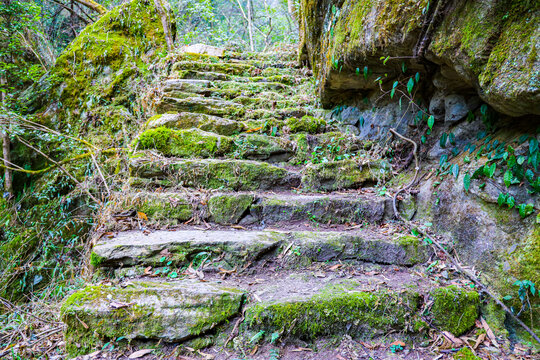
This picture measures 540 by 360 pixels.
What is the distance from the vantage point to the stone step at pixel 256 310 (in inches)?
57.5

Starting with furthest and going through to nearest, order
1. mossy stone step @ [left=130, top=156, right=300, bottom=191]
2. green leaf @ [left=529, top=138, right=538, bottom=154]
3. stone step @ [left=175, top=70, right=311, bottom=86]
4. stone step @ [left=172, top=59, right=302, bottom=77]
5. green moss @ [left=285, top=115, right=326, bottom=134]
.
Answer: stone step @ [left=172, top=59, right=302, bottom=77]
stone step @ [left=175, top=70, right=311, bottom=86]
green moss @ [left=285, top=115, right=326, bottom=134]
mossy stone step @ [left=130, top=156, right=300, bottom=191]
green leaf @ [left=529, top=138, right=538, bottom=154]

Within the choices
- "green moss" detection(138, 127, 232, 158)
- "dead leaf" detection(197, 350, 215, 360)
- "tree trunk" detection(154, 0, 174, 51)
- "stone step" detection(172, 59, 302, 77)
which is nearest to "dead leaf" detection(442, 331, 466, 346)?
"dead leaf" detection(197, 350, 215, 360)

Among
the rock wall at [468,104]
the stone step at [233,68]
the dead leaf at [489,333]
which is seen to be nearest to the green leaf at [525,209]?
the rock wall at [468,104]

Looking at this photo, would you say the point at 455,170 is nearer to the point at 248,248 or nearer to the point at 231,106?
the point at 248,248

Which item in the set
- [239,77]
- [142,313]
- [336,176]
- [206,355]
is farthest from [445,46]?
[239,77]

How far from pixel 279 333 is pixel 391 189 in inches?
72.9

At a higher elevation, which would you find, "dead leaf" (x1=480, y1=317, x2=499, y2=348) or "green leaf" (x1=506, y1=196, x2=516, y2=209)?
"green leaf" (x1=506, y1=196, x2=516, y2=209)

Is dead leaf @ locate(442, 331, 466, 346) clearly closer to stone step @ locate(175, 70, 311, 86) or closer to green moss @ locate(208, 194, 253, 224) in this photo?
green moss @ locate(208, 194, 253, 224)

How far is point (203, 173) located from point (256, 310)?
4.93 ft

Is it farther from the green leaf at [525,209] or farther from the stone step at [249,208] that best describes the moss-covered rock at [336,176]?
the green leaf at [525,209]

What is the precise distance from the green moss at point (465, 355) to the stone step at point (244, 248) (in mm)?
640

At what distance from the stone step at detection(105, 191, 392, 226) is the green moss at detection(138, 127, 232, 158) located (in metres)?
0.60

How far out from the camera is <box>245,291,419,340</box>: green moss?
151cm

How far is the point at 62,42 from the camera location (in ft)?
25.3
